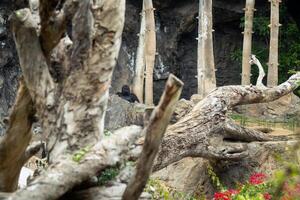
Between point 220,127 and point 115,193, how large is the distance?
5.59m

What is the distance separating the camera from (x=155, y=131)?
3.37 m

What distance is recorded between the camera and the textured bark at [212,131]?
8.60m

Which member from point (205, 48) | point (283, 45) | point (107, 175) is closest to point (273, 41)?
point (205, 48)

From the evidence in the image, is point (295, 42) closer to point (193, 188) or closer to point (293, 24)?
point (293, 24)

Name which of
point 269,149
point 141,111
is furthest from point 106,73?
point 141,111

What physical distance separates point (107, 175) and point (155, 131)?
96 cm

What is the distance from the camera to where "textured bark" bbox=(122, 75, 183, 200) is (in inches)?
128

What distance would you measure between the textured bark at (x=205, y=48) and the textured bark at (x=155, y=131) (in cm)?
1477

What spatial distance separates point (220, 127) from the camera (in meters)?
9.64

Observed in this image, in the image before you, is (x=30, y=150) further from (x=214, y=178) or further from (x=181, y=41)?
(x=181, y=41)

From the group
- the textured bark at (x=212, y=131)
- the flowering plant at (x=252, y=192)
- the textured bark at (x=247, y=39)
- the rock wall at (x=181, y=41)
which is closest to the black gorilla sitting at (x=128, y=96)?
the rock wall at (x=181, y=41)

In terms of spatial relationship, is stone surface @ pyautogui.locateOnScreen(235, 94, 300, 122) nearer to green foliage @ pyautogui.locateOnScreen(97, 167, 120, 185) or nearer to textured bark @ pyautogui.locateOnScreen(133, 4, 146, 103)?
textured bark @ pyautogui.locateOnScreen(133, 4, 146, 103)

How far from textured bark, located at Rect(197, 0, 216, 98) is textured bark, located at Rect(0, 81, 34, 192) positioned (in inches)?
532

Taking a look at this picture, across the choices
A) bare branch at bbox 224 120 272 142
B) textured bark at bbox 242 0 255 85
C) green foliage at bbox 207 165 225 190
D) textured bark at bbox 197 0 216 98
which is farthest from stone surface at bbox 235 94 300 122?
green foliage at bbox 207 165 225 190
